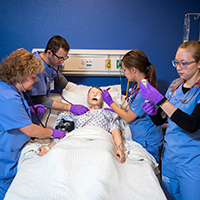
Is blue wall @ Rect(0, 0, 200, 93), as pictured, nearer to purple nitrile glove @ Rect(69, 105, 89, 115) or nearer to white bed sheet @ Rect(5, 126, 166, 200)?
purple nitrile glove @ Rect(69, 105, 89, 115)

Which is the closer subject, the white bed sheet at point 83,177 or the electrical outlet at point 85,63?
the white bed sheet at point 83,177

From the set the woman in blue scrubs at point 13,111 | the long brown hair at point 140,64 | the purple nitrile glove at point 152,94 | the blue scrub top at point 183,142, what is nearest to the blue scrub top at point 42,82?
the woman in blue scrubs at point 13,111

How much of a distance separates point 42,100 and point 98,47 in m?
1.05

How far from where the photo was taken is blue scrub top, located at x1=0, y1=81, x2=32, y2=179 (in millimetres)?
1354

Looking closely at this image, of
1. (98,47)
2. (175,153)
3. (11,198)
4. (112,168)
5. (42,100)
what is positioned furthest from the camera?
(98,47)

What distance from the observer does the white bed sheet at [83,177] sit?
1.08 metres

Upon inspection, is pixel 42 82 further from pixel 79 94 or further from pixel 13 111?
pixel 13 111

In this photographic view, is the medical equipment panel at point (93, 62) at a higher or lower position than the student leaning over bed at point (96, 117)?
higher

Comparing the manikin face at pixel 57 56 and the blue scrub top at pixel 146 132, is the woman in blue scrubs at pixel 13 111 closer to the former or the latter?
the manikin face at pixel 57 56

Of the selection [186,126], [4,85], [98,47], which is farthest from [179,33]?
[4,85]

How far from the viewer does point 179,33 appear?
253cm

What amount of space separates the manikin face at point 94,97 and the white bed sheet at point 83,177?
2.56ft

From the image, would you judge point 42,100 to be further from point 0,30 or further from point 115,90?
point 0,30

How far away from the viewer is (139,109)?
1695 mm
